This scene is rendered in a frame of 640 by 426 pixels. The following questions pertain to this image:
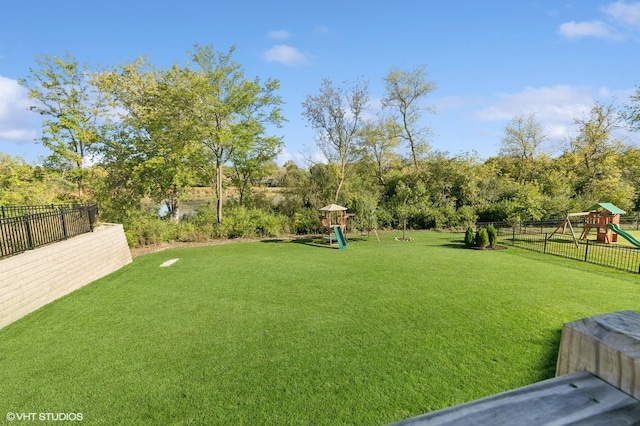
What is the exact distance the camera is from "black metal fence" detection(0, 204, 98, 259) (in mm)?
5645

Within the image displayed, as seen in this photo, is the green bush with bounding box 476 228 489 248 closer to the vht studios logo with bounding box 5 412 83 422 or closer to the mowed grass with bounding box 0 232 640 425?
the mowed grass with bounding box 0 232 640 425

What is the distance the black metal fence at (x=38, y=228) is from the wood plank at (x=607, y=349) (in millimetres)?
7687

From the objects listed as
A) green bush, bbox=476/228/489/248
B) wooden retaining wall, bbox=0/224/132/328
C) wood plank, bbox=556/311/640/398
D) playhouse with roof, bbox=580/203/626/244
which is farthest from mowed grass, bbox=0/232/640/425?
playhouse with roof, bbox=580/203/626/244

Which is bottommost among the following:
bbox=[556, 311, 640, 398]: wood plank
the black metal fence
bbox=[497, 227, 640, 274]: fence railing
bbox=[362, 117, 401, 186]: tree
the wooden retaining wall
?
bbox=[497, 227, 640, 274]: fence railing

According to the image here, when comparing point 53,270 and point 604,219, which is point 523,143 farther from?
point 53,270

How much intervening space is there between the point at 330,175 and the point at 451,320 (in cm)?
1488

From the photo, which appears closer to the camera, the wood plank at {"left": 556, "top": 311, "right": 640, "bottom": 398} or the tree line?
the wood plank at {"left": 556, "top": 311, "right": 640, "bottom": 398}

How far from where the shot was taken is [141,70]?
16906 mm

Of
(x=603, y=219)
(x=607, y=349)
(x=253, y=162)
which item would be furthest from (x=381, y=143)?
(x=607, y=349)

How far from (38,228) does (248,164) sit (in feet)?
35.5

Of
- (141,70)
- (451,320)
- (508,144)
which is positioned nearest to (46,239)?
(451,320)

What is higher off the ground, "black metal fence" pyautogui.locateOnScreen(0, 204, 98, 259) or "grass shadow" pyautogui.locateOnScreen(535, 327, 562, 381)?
"black metal fence" pyautogui.locateOnScreen(0, 204, 98, 259)

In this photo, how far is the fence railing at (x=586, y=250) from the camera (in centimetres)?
907

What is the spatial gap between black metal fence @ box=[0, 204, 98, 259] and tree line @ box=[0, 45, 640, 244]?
4733 mm
